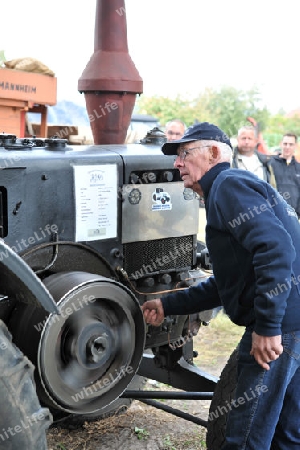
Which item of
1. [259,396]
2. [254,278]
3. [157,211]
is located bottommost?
[259,396]

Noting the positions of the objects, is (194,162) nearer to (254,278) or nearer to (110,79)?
(254,278)

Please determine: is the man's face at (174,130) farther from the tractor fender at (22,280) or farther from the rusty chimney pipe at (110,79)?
the tractor fender at (22,280)

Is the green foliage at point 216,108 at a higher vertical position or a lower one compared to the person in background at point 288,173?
higher

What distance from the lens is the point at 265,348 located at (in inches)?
87.0

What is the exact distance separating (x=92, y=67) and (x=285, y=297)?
1.80 m

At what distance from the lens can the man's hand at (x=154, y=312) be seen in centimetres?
288

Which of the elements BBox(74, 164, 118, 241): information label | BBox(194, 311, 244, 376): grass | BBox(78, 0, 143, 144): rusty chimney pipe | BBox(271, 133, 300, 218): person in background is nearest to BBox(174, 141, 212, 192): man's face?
BBox(74, 164, 118, 241): information label

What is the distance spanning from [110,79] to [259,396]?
1824 mm

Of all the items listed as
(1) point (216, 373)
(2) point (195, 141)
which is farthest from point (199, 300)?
(1) point (216, 373)

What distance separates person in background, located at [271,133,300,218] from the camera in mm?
6492

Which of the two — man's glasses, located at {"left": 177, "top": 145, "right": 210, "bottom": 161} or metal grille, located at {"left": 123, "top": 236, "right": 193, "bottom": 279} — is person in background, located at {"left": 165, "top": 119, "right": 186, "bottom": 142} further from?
man's glasses, located at {"left": 177, "top": 145, "right": 210, "bottom": 161}

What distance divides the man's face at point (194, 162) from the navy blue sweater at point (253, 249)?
4 centimetres

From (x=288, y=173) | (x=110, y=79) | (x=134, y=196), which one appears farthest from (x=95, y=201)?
(x=288, y=173)

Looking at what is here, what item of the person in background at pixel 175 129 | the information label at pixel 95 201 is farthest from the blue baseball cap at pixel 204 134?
the person in background at pixel 175 129
